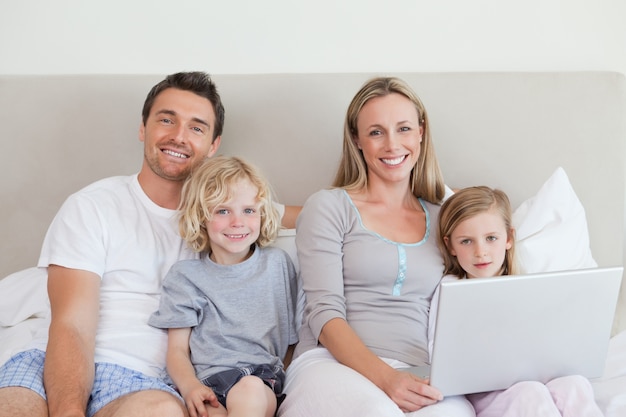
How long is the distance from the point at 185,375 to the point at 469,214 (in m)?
0.80

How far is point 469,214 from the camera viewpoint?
162 cm

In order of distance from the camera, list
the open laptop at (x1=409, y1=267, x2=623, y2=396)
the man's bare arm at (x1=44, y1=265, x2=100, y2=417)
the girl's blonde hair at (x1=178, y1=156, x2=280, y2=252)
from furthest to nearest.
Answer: the girl's blonde hair at (x1=178, y1=156, x2=280, y2=252) → the man's bare arm at (x1=44, y1=265, x2=100, y2=417) → the open laptop at (x1=409, y1=267, x2=623, y2=396)

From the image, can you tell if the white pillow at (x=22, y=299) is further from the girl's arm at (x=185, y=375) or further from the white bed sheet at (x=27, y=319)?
the girl's arm at (x=185, y=375)

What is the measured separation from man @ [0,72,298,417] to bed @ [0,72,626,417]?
18cm

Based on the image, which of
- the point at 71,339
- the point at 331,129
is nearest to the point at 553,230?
the point at 331,129

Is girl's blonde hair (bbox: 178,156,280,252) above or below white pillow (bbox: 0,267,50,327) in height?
above

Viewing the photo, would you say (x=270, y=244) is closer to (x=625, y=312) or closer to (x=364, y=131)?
(x=364, y=131)

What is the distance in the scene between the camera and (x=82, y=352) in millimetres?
1431

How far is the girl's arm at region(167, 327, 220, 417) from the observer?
1.37 metres

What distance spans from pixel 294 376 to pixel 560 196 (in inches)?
36.9

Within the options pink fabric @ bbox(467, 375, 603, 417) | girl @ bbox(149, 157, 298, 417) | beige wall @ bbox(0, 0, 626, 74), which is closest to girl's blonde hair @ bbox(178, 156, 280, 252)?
girl @ bbox(149, 157, 298, 417)

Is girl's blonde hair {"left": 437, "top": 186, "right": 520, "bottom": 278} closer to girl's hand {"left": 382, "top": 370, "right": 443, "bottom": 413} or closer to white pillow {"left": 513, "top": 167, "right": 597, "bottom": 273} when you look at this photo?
white pillow {"left": 513, "top": 167, "right": 597, "bottom": 273}

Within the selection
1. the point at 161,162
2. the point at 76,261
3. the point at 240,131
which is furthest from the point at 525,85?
the point at 76,261

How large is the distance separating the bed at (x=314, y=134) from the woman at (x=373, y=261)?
0.89ft
